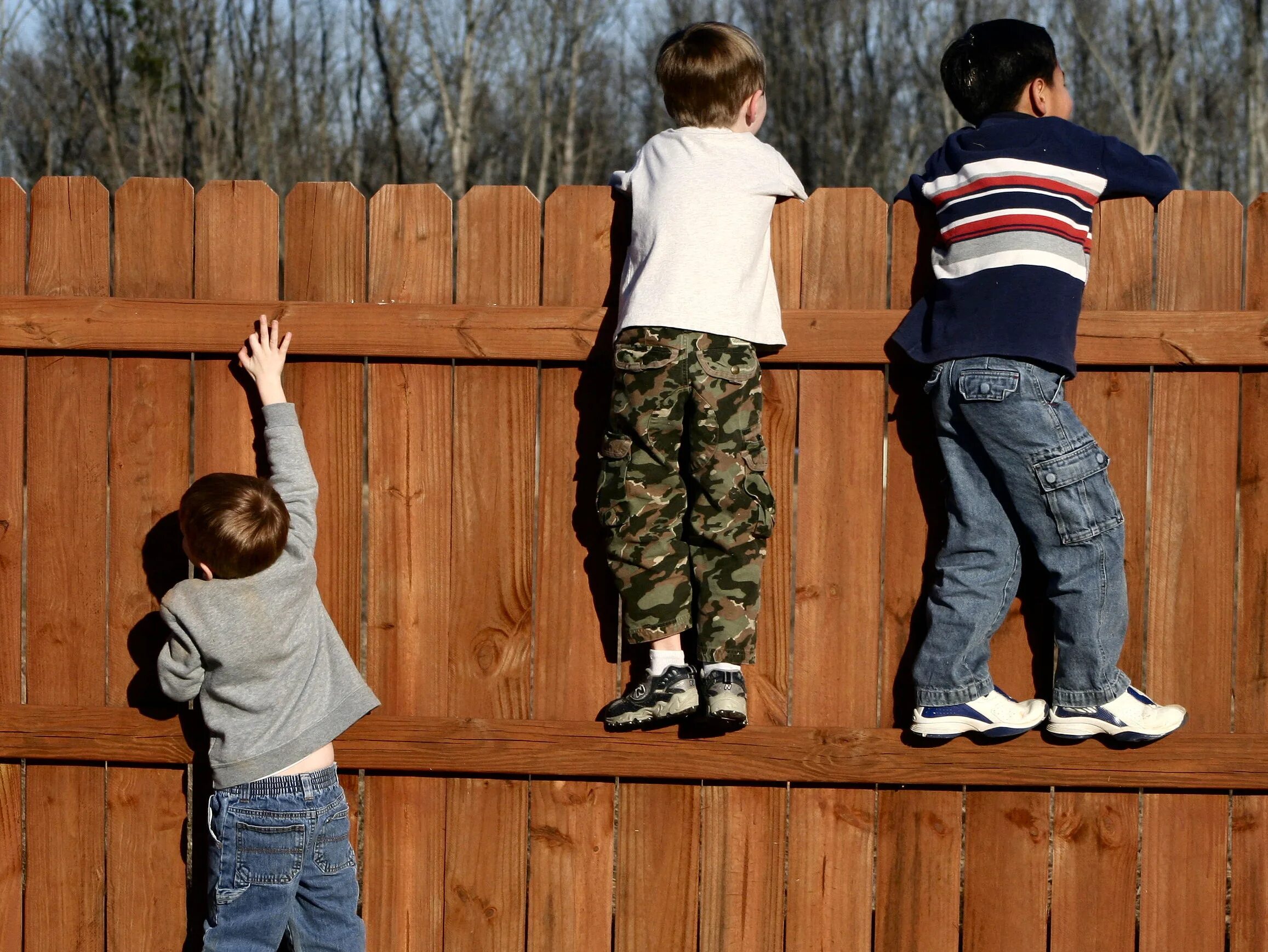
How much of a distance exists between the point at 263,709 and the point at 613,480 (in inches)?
37.6

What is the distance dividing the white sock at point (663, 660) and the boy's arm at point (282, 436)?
2.80 feet

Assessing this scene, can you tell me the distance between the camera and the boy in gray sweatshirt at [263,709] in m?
2.74

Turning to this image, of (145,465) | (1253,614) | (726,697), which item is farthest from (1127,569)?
(145,465)

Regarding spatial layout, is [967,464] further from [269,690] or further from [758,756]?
[269,690]

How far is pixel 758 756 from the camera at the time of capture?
3.00 meters

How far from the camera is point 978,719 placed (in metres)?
2.92

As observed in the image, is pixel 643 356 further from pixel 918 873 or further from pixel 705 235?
pixel 918 873

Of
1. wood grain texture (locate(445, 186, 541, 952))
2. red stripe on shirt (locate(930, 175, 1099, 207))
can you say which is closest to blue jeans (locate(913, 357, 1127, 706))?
red stripe on shirt (locate(930, 175, 1099, 207))

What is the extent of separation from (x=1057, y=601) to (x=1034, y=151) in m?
1.05

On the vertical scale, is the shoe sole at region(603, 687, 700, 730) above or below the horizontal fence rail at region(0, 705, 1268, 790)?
above

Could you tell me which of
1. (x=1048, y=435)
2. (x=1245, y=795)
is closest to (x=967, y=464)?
(x=1048, y=435)

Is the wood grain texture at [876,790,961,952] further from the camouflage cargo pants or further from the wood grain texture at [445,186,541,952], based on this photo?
the wood grain texture at [445,186,541,952]

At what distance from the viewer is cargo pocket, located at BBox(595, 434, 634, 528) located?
2.85 metres

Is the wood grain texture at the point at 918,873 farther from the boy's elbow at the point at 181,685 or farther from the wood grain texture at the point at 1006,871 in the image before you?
the boy's elbow at the point at 181,685
